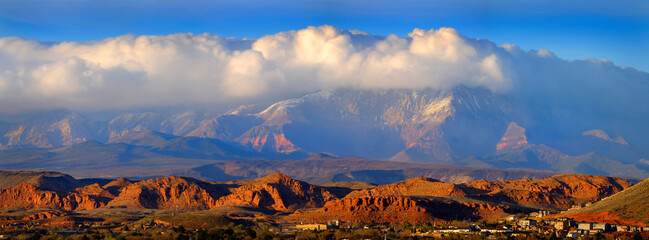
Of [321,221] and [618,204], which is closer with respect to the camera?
[618,204]

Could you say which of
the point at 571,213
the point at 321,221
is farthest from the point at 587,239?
the point at 321,221

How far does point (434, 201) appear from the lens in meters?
193

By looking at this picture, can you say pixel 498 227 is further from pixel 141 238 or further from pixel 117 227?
pixel 117 227

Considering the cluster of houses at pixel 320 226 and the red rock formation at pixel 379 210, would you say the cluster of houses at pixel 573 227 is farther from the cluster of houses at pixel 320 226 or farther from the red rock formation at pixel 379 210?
the red rock formation at pixel 379 210

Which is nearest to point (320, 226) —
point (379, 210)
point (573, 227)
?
point (379, 210)

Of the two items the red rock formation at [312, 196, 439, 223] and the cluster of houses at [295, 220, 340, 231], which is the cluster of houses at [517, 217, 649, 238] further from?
the red rock formation at [312, 196, 439, 223]

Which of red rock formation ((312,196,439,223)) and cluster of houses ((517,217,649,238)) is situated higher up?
red rock formation ((312,196,439,223))

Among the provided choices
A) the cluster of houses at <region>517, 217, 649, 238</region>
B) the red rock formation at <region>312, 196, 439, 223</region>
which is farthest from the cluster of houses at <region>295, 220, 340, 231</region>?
the cluster of houses at <region>517, 217, 649, 238</region>

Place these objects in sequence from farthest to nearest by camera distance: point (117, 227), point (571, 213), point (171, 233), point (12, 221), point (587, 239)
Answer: point (12, 221) → point (117, 227) → point (571, 213) → point (171, 233) → point (587, 239)

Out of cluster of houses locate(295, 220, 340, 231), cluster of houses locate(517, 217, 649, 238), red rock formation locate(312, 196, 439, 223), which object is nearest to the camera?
cluster of houses locate(517, 217, 649, 238)

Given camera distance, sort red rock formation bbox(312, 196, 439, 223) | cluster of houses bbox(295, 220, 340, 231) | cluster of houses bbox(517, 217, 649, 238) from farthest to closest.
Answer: red rock formation bbox(312, 196, 439, 223)
cluster of houses bbox(295, 220, 340, 231)
cluster of houses bbox(517, 217, 649, 238)

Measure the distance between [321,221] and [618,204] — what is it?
178 ft

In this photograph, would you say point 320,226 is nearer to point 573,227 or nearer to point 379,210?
point 379,210

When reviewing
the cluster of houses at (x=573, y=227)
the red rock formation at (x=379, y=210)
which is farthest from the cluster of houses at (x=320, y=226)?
the cluster of houses at (x=573, y=227)
